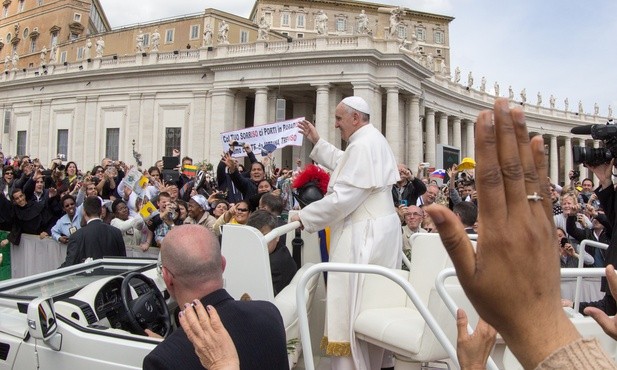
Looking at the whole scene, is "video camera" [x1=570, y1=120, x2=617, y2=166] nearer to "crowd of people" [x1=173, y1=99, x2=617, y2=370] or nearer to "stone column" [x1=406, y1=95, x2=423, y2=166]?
"crowd of people" [x1=173, y1=99, x2=617, y2=370]

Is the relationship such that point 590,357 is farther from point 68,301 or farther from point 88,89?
point 88,89

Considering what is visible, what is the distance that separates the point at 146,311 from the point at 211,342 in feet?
6.69

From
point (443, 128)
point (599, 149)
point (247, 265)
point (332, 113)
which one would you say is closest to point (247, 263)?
point (247, 265)

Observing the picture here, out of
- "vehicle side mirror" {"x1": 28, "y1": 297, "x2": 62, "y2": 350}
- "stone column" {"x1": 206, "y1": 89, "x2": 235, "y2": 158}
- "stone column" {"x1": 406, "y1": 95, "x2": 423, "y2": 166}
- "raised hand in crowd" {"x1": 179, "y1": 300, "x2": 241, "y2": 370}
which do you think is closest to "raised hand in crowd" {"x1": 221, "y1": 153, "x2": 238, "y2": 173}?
"vehicle side mirror" {"x1": 28, "y1": 297, "x2": 62, "y2": 350}

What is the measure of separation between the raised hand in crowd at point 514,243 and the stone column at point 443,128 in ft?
168

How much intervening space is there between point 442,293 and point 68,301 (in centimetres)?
270

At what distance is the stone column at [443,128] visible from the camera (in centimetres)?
5066

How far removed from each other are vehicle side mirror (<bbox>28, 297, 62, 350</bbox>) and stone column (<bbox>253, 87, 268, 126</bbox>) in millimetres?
37178

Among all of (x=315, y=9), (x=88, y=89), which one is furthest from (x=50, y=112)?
(x=315, y=9)

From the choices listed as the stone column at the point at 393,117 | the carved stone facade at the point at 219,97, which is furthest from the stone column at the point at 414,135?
the stone column at the point at 393,117

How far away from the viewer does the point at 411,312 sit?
166 inches

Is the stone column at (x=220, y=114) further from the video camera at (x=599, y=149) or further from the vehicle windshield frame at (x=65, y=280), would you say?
the video camera at (x=599, y=149)

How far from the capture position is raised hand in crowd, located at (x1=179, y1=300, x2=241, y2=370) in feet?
6.38

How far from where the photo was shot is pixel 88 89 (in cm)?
4759
